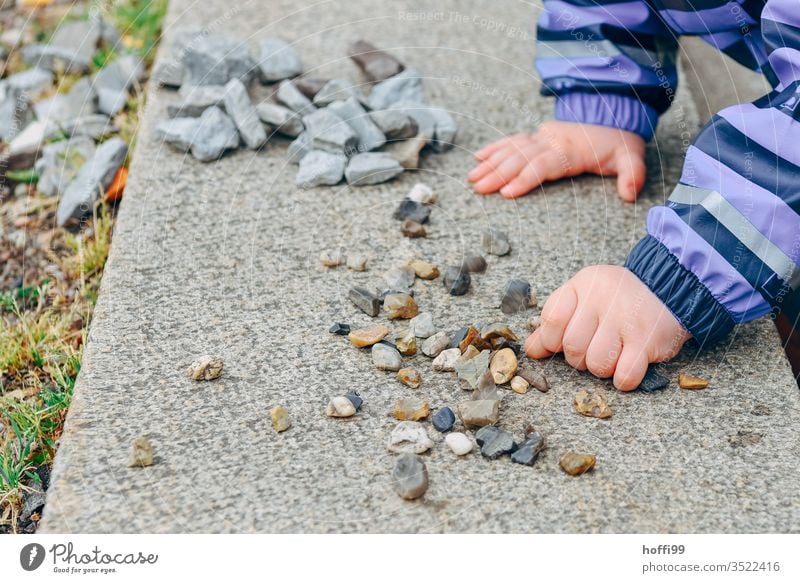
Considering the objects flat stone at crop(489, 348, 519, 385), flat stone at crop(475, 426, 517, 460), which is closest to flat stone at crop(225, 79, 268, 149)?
flat stone at crop(489, 348, 519, 385)

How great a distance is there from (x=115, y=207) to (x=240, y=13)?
1.97ft

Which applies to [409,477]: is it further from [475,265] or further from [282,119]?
[282,119]

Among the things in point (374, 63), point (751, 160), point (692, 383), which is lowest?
point (692, 383)

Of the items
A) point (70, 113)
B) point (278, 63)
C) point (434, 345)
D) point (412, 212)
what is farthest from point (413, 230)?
point (70, 113)

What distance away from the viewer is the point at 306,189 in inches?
57.6

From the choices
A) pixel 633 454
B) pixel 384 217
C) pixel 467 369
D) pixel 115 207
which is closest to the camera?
pixel 633 454

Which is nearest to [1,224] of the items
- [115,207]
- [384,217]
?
[115,207]

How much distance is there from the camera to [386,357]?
1.12 meters

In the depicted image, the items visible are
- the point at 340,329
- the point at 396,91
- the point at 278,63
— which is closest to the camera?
the point at 340,329

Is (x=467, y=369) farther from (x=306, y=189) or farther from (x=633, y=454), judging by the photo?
(x=306, y=189)

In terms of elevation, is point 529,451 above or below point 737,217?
below

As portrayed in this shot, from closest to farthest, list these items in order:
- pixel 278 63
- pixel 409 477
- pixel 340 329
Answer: pixel 409 477 → pixel 340 329 → pixel 278 63

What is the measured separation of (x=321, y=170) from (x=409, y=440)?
2.01 feet

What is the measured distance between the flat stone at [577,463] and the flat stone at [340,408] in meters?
0.25
